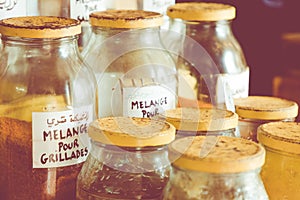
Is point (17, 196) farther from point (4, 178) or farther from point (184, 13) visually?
point (184, 13)

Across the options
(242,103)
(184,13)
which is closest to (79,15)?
(184,13)

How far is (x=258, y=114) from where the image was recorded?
0.77 meters

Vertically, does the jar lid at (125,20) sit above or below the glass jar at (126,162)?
above

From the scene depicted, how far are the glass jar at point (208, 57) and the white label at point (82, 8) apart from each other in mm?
109

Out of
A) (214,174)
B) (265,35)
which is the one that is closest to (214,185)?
(214,174)

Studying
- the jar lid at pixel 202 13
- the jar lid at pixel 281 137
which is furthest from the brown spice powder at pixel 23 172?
the jar lid at pixel 202 13

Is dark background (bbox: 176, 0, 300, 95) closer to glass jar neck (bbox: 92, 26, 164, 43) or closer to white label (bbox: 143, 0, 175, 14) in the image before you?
white label (bbox: 143, 0, 175, 14)

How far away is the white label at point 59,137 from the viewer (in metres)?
0.64

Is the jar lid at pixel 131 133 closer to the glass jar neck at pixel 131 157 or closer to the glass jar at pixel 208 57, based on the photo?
the glass jar neck at pixel 131 157

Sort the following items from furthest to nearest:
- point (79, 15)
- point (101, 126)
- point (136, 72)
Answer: point (79, 15) < point (136, 72) < point (101, 126)

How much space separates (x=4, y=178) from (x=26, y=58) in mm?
132

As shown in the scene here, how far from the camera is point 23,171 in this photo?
653 mm

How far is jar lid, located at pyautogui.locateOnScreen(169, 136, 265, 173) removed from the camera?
0.53 meters

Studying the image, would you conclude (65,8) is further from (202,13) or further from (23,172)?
(23,172)
